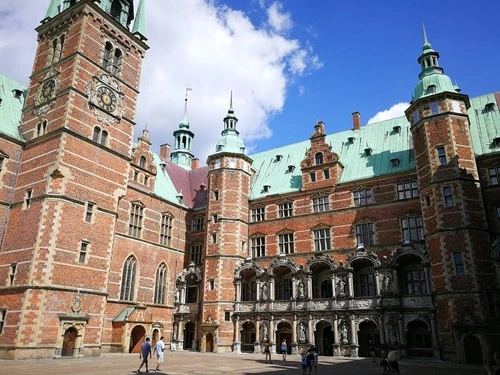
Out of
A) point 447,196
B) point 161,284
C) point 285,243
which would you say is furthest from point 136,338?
point 447,196

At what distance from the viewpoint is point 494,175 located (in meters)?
25.5

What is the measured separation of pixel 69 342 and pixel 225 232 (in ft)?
45.7

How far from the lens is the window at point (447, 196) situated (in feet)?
79.8

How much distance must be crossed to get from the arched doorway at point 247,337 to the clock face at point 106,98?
62.6 feet

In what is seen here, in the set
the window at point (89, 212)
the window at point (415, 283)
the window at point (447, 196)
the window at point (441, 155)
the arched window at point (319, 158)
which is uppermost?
the arched window at point (319, 158)

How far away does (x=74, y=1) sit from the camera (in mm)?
30234

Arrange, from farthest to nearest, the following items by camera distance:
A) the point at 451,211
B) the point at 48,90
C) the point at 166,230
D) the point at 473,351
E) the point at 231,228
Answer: the point at 166,230 < the point at 231,228 < the point at 48,90 < the point at 451,211 < the point at 473,351

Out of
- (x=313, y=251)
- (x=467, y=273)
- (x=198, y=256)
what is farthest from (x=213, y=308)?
(x=467, y=273)

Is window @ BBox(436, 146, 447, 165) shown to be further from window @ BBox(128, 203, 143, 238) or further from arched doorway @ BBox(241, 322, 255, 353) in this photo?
window @ BBox(128, 203, 143, 238)

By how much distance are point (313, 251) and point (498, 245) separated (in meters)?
12.4

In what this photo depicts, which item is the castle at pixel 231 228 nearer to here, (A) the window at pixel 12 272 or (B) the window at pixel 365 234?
(A) the window at pixel 12 272

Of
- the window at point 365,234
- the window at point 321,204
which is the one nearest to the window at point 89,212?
the window at point 321,204

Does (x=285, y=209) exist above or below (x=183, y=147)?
A: below

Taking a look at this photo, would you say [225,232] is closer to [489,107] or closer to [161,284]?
[161,284]
